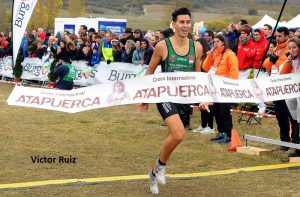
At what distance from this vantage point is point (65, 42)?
1914 cm

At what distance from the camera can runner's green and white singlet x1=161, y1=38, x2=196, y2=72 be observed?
7.91m

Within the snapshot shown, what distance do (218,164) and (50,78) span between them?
1203 cm

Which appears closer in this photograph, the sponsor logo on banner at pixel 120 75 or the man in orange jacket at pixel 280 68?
the man in orange jacket at pixel 280 68

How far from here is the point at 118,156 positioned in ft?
32.5

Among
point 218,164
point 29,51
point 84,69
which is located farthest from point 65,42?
point 218,164

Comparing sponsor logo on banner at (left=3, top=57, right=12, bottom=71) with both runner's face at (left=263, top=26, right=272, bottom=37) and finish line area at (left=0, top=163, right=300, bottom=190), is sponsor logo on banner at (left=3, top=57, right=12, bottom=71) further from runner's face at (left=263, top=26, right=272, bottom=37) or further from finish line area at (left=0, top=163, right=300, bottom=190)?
finish line area at (left=0, top=163, right=300, bottom=190)

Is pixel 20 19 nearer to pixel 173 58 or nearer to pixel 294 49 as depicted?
A: pixel 173 58

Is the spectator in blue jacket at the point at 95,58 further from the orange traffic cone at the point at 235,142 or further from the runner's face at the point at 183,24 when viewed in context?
the runner's face at the point at 183,24

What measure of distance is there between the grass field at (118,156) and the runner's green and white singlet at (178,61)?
4.69 ft

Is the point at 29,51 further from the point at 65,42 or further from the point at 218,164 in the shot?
the point at 218,164

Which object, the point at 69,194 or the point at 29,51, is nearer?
the point at 69,194

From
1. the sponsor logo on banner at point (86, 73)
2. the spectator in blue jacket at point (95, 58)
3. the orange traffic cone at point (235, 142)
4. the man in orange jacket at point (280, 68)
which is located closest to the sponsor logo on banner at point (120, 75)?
the spectator in blue jacket at point (95, 58)

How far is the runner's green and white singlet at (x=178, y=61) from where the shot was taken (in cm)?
791

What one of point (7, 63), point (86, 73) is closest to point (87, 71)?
point (86, 73)
